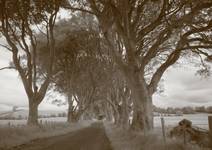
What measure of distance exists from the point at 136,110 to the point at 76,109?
28.3 m

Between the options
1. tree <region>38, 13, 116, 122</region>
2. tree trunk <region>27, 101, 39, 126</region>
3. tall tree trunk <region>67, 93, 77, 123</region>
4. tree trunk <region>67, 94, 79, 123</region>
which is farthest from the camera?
tree trunk <region>67, 94, 79, 123</region>

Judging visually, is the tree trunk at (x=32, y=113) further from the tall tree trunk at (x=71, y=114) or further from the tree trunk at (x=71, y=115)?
the tree trunk at (x=71, y=115)

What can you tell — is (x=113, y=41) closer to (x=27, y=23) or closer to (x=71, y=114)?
(x=27, y=23)

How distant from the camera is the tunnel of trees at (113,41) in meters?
16.6

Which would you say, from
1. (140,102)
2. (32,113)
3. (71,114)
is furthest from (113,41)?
(71,114)

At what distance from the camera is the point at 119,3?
1598 centimetres

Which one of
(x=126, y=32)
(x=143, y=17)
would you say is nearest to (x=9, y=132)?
(x=126, y=32)

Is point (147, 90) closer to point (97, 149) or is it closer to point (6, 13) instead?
point (97, 149)

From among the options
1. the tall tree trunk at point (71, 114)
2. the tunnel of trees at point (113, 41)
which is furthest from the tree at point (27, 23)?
the tall tree trunk at point (71, 114)

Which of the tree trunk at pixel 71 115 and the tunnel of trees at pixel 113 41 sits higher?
the tunnel of trees at pixel 113 41

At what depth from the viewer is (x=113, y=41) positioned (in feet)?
61.1

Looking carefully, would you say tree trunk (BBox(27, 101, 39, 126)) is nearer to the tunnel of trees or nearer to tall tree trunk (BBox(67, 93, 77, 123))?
the tunnel of trees

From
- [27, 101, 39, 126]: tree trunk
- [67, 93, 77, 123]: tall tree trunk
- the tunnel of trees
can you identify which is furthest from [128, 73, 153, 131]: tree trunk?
[67, 93, 77, 123]: tall tree trunk

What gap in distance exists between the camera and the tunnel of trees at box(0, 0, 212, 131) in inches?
652
